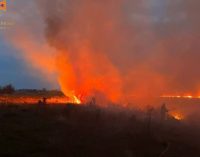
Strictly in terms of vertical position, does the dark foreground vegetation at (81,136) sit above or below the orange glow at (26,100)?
below

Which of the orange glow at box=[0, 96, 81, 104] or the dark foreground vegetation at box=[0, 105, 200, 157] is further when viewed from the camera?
the orange glow at box=[0, 96, 81, 104]

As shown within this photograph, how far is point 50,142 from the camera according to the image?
3114cm

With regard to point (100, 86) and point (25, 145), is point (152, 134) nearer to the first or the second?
point (25, 145)

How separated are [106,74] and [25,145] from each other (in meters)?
54.2

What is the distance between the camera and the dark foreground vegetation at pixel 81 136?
29.8 metres

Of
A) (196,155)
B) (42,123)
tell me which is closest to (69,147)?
(42,123)

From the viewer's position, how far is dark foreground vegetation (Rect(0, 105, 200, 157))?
97.8 ft

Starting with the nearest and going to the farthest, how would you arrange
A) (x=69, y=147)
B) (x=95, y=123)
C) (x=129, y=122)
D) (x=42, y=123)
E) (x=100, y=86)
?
(x=69, y=147)
(x=42, y=123)
(x=95, y=123)
(x=129, y=122)
(x=100, y=86)

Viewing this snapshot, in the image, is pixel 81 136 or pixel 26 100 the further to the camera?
pixel 26 100

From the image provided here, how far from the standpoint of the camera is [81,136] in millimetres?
34844

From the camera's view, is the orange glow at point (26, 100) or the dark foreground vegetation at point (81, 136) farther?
the orange glow at point (26, 100)

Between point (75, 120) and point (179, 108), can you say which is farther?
point (179, 108)

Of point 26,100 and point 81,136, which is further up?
point 26,100

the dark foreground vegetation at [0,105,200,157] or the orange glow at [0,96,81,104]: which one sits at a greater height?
the orange glow at [0,96,81,104]
